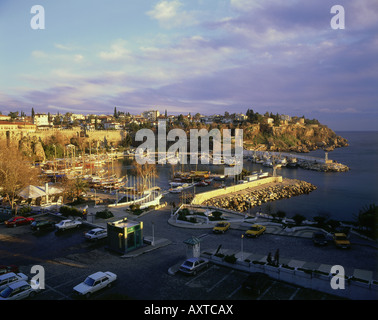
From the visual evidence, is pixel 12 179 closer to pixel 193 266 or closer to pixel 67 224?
pixel 67 224

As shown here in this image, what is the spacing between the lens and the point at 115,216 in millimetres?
18906

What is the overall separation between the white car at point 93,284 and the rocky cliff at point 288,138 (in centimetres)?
9391

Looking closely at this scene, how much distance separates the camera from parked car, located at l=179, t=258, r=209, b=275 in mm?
9953

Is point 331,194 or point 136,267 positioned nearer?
point 136,267

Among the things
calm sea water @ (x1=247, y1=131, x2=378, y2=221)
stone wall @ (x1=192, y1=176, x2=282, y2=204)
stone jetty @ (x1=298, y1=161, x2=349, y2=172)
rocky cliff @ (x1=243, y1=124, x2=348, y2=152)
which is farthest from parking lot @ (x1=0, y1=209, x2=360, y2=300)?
rocky cliff @ (x1=243, y1=124, x2=348, y2=152)

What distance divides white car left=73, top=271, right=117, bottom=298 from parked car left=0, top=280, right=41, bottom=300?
137 centimetres

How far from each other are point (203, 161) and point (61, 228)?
5483 cm

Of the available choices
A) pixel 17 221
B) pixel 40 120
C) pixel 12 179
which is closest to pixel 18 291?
pixel 17 221

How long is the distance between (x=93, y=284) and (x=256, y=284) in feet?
16.8

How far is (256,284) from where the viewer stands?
8.60m

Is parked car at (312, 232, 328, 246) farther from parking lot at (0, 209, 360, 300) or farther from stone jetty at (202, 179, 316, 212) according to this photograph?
stone jetty at (202, 179, 316, 212)

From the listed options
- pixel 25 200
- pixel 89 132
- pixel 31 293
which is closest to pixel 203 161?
pixel 89 132

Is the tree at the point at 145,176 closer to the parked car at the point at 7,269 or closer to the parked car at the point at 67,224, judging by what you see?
the parked car at the point at 67,224

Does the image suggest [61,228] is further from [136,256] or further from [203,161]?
[203,161]
